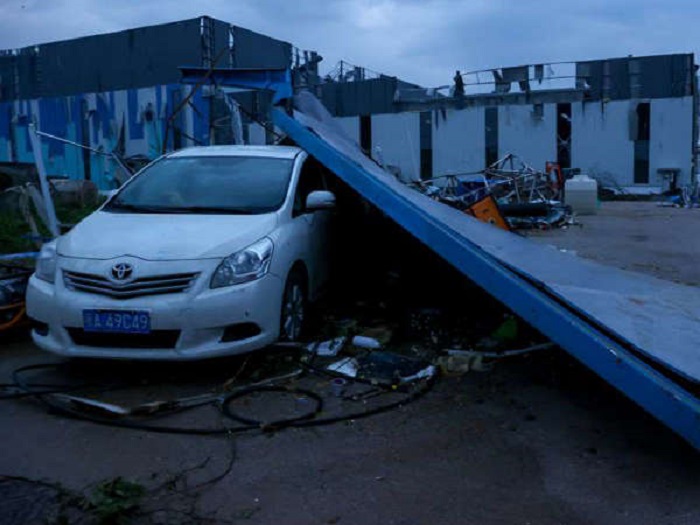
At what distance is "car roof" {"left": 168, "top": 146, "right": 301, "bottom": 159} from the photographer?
6466 millimetres

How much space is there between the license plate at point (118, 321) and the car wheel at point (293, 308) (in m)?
1.00


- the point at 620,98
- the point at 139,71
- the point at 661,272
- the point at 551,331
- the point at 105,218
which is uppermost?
the point at 139,71

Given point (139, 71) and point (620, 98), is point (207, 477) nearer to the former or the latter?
point (620, 98)

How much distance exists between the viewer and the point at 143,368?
5.17 metres

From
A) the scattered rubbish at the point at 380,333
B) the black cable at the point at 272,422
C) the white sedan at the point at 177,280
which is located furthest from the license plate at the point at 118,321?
the scattered rubbish at the point at 380,333

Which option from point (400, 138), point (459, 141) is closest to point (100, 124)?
point (400, 138)

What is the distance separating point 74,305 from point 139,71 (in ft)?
120

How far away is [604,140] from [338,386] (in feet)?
103

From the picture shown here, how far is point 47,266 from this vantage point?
507 centimetres

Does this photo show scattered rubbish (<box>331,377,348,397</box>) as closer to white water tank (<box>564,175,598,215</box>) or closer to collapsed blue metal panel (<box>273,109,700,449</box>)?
collapsed blue metal panel (<box>273,109,700,449</box>)

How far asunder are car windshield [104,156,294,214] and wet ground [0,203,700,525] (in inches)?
56.1

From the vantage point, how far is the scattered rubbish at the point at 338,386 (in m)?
4.64

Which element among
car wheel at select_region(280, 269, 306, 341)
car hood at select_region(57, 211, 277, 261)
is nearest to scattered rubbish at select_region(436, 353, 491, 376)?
car wheel at select_region(280, 269, 306, 341)

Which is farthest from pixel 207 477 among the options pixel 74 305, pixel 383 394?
pixel 74 305
